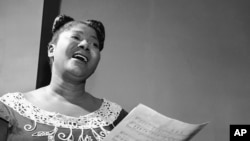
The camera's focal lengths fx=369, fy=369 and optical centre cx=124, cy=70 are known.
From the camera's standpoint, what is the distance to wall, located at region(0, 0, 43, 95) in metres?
1.39

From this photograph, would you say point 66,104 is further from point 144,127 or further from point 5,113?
point 144,127

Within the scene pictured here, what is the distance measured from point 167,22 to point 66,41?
69 cm

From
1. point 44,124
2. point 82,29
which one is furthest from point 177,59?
point 44,124

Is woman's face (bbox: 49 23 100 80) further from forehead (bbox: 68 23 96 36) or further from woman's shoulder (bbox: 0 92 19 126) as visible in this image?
woman's shoulder (bbox: 0 92 19 126)

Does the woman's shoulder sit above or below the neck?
below

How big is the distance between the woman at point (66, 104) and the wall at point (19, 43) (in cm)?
25

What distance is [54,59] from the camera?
113 cm

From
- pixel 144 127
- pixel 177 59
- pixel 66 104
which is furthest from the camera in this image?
pixel 177 59

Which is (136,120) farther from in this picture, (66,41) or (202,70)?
(202,70)

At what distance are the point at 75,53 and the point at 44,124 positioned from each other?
23 cm

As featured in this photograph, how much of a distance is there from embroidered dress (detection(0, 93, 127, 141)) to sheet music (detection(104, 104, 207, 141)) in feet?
0.67

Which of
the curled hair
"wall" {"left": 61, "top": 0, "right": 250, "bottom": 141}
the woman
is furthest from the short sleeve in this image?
"wall" {"left": 61, "top": 0, "right": 250, "bottom": 141}

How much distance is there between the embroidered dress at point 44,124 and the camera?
0.97m

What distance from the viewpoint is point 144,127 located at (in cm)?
82
